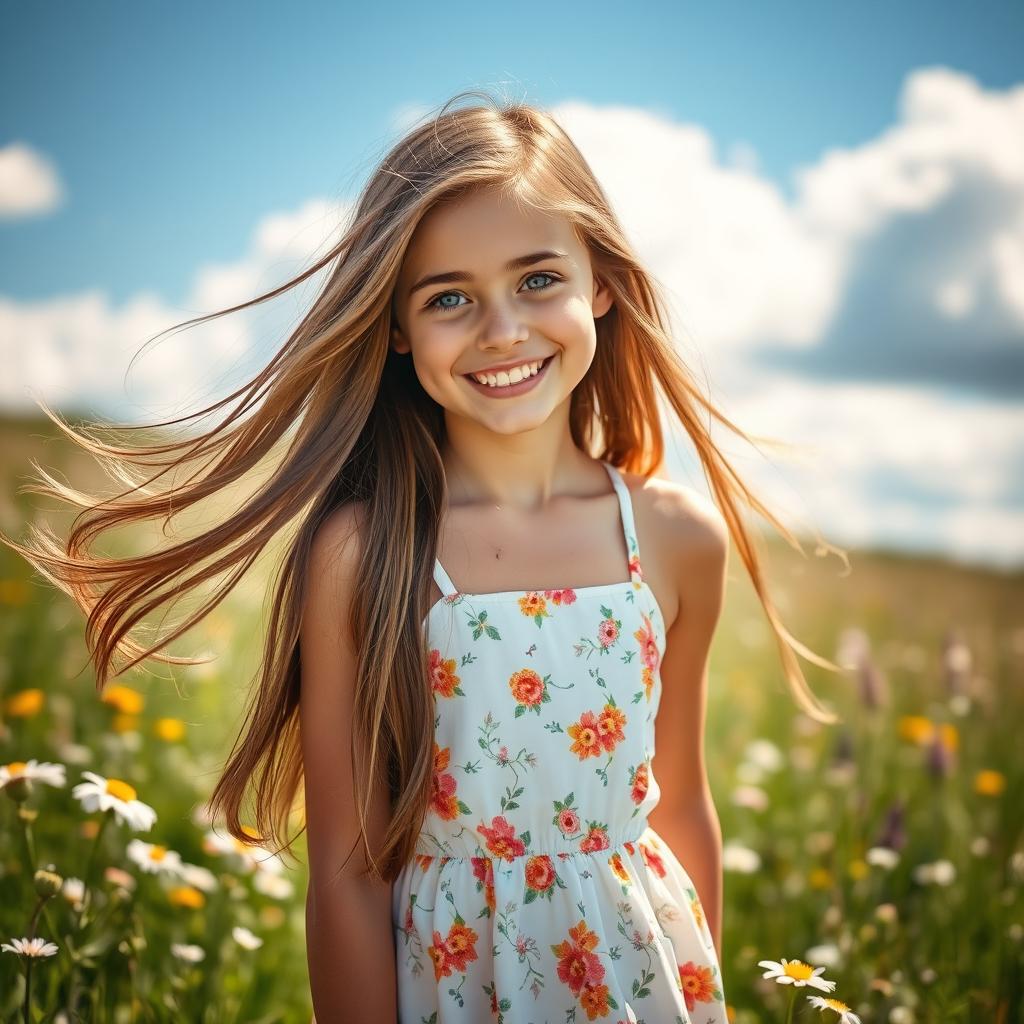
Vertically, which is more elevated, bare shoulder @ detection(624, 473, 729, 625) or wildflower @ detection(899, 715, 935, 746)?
bare shoulder @ detection(624, 473, 729, 625)

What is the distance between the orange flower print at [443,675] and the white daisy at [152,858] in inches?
30.1

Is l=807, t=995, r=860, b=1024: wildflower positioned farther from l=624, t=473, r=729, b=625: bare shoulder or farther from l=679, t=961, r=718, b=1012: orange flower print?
l=624, t=473, r=729, b=625: bare shoulder

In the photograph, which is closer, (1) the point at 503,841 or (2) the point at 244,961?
(1) the point at 503,841

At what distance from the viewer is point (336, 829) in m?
1.89

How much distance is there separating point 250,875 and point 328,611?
1.45 metres

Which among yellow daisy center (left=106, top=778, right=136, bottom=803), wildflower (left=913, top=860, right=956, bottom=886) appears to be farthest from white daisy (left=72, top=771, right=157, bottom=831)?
wildflower (left=913, top=860, right=956, bottom=886)

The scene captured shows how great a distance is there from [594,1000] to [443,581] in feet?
2.65

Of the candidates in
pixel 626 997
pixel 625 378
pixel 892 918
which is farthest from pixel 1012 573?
pixel 626 997

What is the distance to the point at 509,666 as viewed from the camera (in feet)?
6.21

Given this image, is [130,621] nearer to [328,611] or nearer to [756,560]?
[328,611]

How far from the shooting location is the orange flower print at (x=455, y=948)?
6.14 feet

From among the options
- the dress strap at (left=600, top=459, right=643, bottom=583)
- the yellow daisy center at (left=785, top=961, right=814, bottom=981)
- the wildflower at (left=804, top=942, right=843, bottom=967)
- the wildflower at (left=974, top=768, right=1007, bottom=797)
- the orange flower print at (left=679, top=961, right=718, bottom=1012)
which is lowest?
the wildflower at (left=804, top=942, right=843, bottom=967)

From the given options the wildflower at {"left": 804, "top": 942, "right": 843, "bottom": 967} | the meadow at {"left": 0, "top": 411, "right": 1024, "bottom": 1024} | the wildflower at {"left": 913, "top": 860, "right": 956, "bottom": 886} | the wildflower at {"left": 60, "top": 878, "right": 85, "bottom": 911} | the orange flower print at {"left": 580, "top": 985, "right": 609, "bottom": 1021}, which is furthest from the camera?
the wildflower at {"left": 913, "top": 860, "right": 956, "bottom": 886}

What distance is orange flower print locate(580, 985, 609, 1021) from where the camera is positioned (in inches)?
72.2
